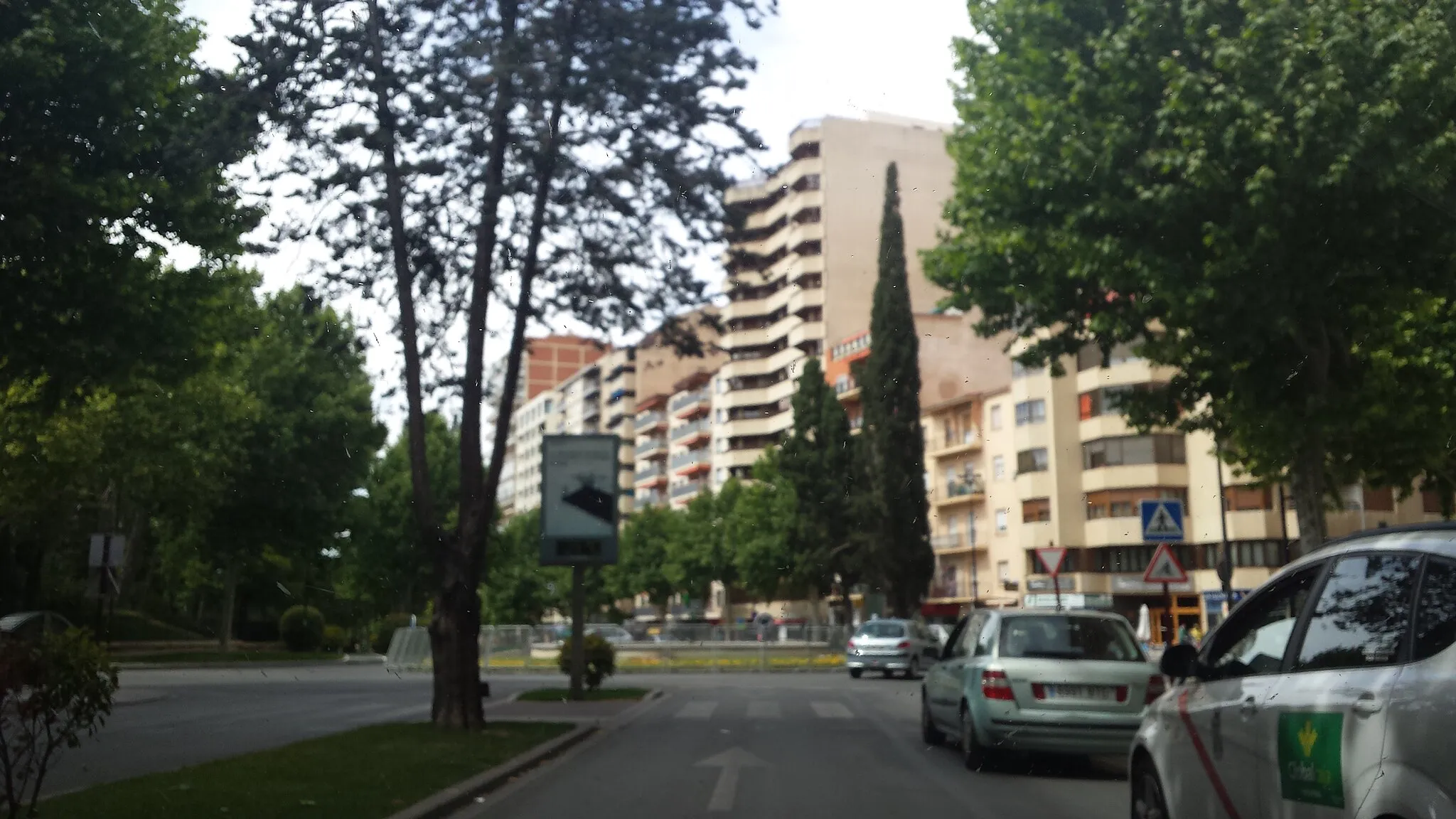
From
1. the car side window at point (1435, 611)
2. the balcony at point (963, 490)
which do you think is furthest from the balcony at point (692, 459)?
the car side window at point (1435, 611)

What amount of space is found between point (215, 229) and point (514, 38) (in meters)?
8.67

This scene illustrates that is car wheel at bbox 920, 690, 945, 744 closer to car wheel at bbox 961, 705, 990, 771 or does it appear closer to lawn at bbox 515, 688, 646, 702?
car wheel at bbox 961, 705, 990, 771

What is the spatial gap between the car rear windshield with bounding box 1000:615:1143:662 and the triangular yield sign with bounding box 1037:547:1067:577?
1109 centimetres

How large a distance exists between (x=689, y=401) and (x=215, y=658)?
78.1 metres

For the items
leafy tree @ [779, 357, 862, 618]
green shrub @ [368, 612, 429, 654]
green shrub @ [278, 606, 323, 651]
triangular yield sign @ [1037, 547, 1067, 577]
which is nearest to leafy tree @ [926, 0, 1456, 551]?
triangular yield sign @ [1037, 547, 1067, 577]

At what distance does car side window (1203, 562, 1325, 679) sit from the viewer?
220 inches

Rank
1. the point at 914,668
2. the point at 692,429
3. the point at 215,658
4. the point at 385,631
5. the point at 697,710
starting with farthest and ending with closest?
the point at 692,429 → the point at 385,631 → the point at 215,658 → the point at 914,668 → the point at 697,710

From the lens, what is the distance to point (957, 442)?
259 ft

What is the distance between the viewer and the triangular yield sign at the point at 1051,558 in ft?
80.9

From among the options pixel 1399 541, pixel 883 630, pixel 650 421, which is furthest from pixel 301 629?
pixel 650 421

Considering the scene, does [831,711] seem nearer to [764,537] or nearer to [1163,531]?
[1163,531]

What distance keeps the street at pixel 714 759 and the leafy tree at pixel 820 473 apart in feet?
137

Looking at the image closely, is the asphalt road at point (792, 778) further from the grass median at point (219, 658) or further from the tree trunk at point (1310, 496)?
the grass median at point (219, 658)

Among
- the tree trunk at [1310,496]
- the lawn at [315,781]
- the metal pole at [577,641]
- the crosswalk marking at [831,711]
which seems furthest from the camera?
the metal pole at [577,641]
